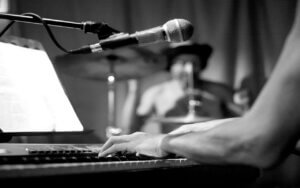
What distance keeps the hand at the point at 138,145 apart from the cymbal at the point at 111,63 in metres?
1.75

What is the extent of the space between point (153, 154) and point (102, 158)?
141mm

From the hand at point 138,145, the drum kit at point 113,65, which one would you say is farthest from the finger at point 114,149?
the drum kit at point 113,65

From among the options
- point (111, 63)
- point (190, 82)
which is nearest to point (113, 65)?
point (111, 63)

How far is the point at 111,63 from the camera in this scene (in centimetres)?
292

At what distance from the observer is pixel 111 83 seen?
10.2 feet

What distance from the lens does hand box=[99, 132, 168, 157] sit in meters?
0.94

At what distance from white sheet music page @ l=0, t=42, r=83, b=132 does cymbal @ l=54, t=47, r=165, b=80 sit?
4.67 ft

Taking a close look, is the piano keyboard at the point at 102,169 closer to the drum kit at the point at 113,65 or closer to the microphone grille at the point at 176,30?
the microphone grille at the point at 176,30

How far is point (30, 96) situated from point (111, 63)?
178 centimetres

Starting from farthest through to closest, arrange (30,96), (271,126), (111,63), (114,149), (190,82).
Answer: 1. (190,82)
2. (111,63)
3. (30,96)
4. (114,149)
5. (271,126)

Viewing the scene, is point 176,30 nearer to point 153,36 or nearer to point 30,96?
point 153,36

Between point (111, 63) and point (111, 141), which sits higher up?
point (111, 63)

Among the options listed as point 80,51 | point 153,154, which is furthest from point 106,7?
point 153,154

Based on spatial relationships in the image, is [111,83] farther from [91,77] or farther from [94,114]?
[94,114]
